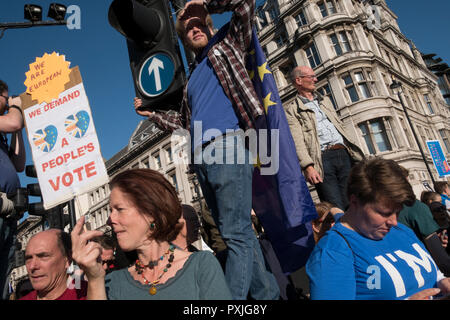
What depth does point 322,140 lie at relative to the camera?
3.66m

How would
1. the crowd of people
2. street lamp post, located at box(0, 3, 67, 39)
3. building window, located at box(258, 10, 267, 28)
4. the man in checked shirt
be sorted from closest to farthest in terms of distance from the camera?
the crowd of people, the man in checked shirt, street lamp post, located at box(0, 3, 67, 39), building window, located at box(258, 10, 267, 28)

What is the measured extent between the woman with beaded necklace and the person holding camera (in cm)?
122

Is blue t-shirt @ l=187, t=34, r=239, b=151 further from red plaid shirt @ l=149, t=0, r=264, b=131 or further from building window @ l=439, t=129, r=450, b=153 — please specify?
building window @ l=439, t=129, r=450, b=153

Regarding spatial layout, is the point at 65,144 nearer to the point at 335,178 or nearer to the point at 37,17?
the point at 335,178

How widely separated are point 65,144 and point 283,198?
6.49ft

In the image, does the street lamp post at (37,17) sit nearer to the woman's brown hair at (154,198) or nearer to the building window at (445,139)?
the woman's brown hair at (154,198)

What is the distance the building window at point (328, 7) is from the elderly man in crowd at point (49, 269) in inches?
1095

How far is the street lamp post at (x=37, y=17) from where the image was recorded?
15.9 ft

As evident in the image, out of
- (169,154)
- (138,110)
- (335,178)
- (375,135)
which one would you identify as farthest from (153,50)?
(169,154)

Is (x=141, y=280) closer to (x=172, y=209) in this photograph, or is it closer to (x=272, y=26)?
(x=172, y=209)

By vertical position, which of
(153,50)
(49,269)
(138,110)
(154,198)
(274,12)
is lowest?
(49,269)

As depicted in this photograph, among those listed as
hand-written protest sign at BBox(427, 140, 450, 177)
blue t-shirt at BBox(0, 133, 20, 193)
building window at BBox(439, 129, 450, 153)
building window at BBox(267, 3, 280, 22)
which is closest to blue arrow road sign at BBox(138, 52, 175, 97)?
blue t-shirt at BBox(0, 133, 20, 193)

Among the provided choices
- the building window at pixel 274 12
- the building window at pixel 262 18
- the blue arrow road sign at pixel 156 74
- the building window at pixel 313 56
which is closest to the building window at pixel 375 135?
the building window at pixel 313 56

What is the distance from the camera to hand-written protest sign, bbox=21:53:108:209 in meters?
2.61
